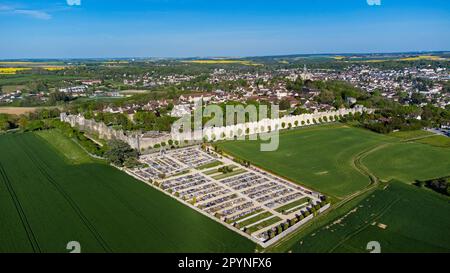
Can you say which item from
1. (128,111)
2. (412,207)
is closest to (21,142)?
(128,111)

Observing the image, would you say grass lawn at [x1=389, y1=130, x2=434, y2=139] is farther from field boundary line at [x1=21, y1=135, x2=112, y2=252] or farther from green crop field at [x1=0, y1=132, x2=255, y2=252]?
field boundary line at [x1=21, y1=135, x2=112, y2=252]

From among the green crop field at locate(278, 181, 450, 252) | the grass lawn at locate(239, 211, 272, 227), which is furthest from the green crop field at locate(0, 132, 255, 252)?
the green crop field at locate(278, 181, 450, 252)

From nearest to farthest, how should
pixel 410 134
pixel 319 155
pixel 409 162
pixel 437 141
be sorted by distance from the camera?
pixel 409 162 → pixel 319 155 → pixel 437 141 → pixel 410 134

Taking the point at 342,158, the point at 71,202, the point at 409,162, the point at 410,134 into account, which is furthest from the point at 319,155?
the point at 71,202

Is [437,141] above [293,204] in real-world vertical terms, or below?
above

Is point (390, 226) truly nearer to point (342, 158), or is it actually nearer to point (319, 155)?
point (342, 158)

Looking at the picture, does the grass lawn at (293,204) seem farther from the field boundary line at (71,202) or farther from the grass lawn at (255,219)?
the field boundary line at (71,202)
